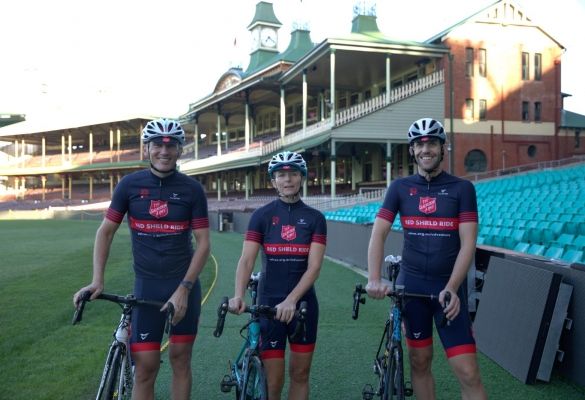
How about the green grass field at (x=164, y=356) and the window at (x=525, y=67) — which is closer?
the green grass field at (x=164, y=356)

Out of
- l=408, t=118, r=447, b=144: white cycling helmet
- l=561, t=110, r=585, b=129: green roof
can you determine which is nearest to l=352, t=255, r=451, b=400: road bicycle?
l=408, t=118, r=447, b=144: white cycling helmet

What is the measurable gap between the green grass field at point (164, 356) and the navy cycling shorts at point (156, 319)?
1.47m

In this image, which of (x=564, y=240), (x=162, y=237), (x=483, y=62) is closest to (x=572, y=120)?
(x=483, y=62)

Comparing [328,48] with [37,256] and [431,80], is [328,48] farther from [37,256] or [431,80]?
[37,256]

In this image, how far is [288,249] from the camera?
3.64 meters

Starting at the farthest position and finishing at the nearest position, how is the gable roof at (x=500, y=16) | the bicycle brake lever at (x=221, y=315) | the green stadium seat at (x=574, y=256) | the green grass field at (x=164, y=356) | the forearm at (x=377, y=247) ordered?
the gable roof at (x=500, y=16) < the green stadium seat at (x=574, y=256) < the green grass field at (x=164, y=356) < the forearm at (x=377, y=247) < the bicycle brake lever at (x=221, y=315)

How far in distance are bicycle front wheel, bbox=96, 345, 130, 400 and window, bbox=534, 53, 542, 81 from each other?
3140 cm

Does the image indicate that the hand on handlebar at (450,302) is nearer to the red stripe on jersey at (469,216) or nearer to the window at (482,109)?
the red stripe on jersey at (469,216)

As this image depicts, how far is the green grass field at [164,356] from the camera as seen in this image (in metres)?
4.90

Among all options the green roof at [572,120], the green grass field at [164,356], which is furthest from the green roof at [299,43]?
the green grass field at [164,356]

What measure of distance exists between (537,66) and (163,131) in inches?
1220

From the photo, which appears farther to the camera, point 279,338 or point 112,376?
point 279,338

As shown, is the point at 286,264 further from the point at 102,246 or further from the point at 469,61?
the point at 469,61

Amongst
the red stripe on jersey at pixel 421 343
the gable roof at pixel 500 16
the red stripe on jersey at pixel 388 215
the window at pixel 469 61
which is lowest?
the red stripe on jersey at pixel 421 343
